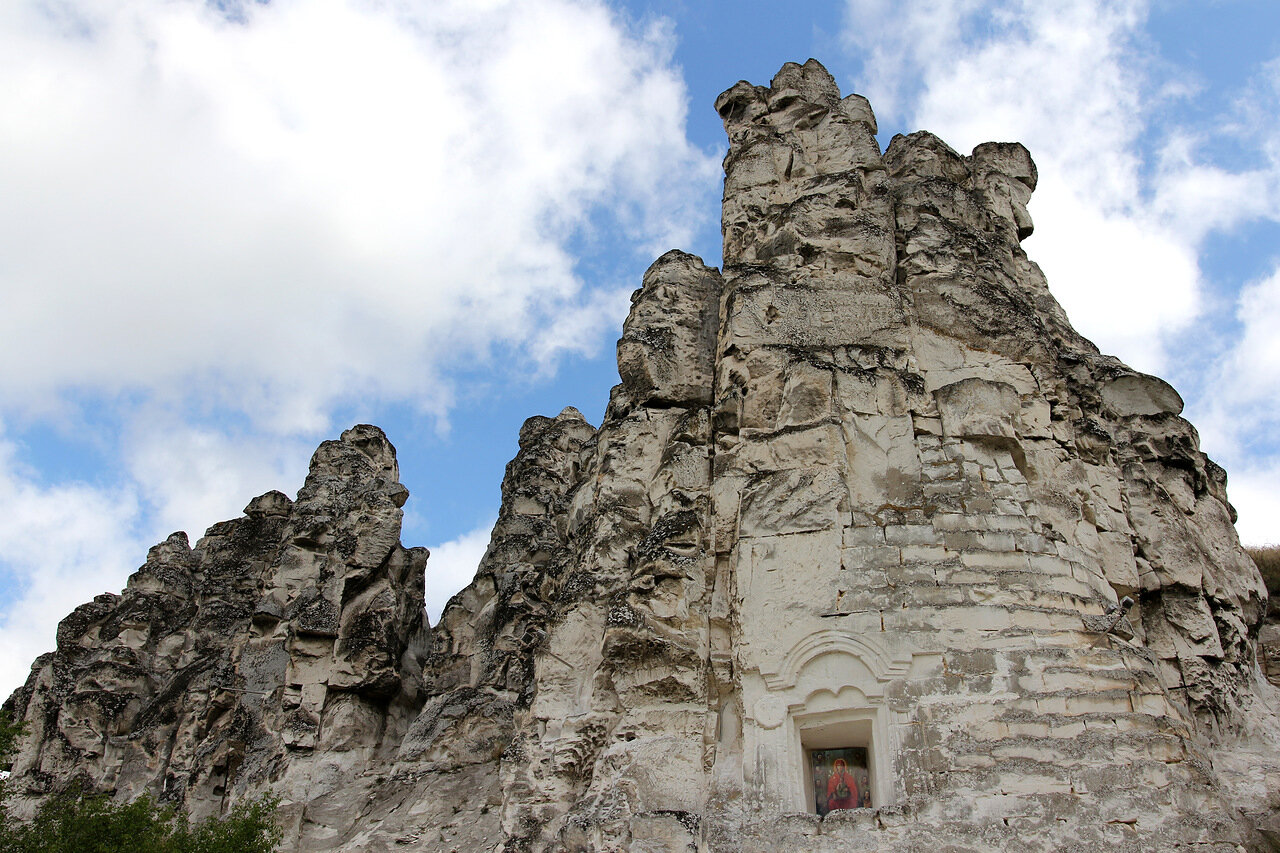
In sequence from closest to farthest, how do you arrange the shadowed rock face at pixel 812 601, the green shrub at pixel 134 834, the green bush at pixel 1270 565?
1. the shadowed rock face at pixel 812 601
2. the green shrub at pixel 134 834
3. the green bush at pixel 1270 565

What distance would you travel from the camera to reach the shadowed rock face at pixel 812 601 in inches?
353

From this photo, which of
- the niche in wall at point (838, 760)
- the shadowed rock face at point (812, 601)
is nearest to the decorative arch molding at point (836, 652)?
the shadowed rock face at point (812, 601)

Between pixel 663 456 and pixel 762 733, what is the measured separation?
4902mm

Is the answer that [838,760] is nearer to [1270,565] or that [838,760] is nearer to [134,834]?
[134,834]

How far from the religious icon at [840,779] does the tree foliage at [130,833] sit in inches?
303

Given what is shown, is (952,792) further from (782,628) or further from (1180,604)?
(1180,604)

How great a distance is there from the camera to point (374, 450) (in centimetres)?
2252

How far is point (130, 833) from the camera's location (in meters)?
13.6

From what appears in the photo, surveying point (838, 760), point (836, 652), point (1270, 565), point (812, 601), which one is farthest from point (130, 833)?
point (1270, 565)

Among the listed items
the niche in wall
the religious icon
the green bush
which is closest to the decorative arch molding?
the niche in wall

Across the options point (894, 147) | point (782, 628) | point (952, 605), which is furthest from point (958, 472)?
point (894, 147)

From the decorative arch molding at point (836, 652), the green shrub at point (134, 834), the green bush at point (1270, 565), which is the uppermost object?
the green bush at point (1270, 565)

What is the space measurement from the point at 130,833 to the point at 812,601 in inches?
399

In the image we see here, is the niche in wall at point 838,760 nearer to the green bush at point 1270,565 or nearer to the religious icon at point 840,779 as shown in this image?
the religious icon at point 840,779
